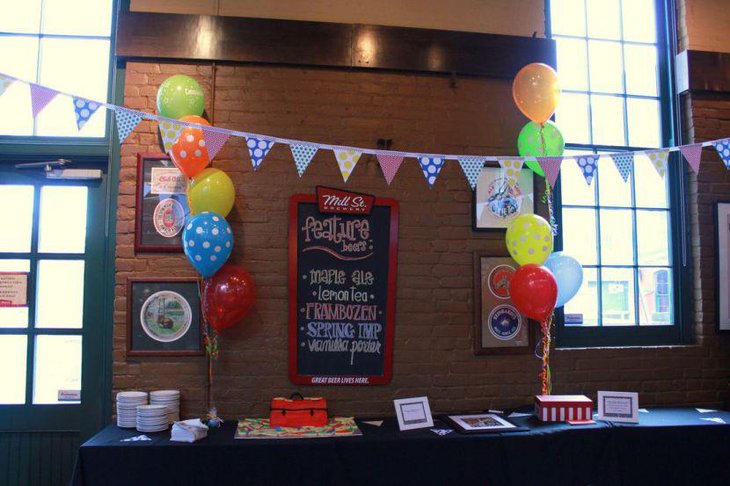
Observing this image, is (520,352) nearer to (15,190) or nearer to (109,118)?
(109,118)

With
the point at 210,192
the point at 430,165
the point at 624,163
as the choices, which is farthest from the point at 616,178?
the point at 210,192

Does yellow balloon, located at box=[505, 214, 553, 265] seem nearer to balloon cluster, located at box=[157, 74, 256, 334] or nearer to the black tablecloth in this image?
the black tablecloth

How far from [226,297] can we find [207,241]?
33 cm

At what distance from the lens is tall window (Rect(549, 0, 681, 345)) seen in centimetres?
388

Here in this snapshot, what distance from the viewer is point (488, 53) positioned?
367cm

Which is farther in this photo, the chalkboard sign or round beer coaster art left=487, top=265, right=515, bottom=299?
round beer coaster art left=487, top=265, right=515, bottom=299

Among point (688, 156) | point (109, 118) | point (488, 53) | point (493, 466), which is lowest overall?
point (493, 466)

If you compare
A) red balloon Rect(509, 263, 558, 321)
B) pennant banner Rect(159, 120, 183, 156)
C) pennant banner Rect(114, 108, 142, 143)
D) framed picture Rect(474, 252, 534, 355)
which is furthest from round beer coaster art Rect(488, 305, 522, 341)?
pennant banner Rect(114, 108, 142, 143)

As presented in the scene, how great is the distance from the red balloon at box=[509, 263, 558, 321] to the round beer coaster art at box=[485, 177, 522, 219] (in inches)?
19.6

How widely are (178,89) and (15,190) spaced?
1303mm

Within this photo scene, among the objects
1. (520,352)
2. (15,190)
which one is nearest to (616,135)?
(520,352)

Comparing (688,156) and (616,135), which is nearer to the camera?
(688,156)

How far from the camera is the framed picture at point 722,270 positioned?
3826mm

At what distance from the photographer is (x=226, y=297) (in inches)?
118
